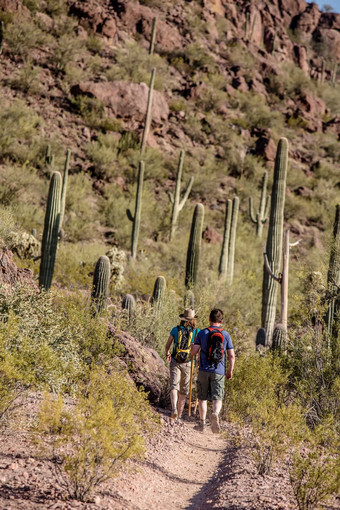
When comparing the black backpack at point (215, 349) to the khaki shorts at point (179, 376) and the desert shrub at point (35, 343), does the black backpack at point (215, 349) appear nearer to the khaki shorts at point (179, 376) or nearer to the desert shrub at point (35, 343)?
the khaki shorts at point (179, 376)

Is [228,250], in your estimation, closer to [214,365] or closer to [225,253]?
[225,253]

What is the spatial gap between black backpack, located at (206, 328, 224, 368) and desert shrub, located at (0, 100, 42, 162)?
777 inches

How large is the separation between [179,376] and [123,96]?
90.0ft

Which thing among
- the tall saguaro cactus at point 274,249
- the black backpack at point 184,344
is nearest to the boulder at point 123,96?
the tall saguaro cactus at point 274,249

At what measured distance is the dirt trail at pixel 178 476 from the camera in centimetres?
386

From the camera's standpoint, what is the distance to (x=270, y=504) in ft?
11.9

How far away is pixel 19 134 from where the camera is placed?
2445 centimetres

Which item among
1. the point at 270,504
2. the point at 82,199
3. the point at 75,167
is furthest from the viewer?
the point at 75,167

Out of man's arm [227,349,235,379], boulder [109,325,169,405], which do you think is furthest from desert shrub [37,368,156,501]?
boulder [109,325,169,405]

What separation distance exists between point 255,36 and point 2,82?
34.1m

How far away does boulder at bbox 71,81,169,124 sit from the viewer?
29875 mm

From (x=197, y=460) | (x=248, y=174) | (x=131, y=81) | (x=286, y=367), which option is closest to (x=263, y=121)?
(x=248, y=174)

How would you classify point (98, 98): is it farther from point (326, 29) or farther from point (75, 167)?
point (326, 29)

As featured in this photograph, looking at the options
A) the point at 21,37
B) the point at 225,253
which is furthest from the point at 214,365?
the point at 21,37
